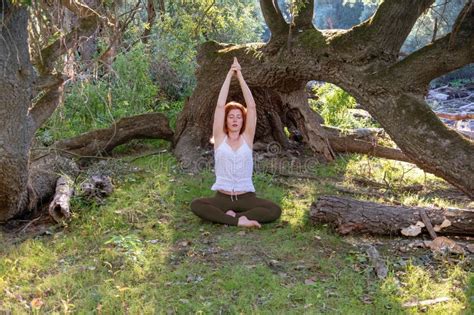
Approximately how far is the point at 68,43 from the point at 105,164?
78.3 inches

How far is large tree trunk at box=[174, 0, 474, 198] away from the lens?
4965mm

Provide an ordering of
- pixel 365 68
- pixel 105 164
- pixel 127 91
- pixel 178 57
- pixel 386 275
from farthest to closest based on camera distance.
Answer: pixel 178 57 < pixel 127 91 < pixel 105 164 < pixel 365 68 < pixel 386 275

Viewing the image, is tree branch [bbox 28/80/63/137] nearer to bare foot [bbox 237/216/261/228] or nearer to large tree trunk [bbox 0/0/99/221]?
large tree trunk [bbox 0/0/99/221]

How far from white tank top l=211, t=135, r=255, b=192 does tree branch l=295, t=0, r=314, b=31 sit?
6.67 ft

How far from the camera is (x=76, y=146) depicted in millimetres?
7738

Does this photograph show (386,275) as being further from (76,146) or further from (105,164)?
(76,146)

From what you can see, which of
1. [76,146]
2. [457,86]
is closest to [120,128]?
[76,146]

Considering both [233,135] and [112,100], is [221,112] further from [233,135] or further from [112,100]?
[112,100]

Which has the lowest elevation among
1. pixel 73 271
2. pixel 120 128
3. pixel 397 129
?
pixel 73 271

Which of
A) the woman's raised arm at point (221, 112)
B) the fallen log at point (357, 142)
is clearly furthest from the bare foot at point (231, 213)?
the fallen log at point (357, 142)

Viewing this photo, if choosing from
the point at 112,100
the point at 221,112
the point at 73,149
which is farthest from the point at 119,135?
the point at 221,112

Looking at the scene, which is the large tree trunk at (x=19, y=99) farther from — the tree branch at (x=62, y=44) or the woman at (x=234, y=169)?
the woman at (x=234, y=169)

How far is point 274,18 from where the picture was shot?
6832 millimetres

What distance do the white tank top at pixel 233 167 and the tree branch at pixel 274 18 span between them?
201cm
